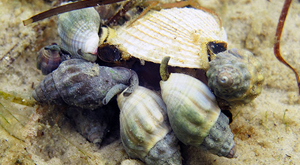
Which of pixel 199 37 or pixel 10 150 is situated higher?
pixel 199 37

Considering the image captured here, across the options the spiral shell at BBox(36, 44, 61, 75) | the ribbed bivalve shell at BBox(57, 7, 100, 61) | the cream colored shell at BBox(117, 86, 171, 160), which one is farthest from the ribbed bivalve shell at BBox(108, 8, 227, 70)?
the spiral shell at BBox(36, 44, 61, 75)

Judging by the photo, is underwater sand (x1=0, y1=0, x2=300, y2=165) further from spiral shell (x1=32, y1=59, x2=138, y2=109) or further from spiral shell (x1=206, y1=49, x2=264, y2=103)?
spiral shell (x1=206, y1=49, x2=264, y2=103)

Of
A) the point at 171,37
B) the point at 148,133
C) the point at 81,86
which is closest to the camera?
the point at 148,133

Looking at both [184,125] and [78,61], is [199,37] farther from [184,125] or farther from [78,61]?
[78,61]

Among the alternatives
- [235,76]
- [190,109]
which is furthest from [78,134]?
[235,76]

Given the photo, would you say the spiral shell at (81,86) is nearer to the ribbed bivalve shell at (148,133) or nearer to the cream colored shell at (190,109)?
the ribbed bivalve shell at (148,133)

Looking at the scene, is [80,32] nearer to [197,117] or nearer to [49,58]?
[49,58]

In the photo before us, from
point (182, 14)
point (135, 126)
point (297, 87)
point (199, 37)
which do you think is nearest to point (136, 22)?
point (182, 14)
